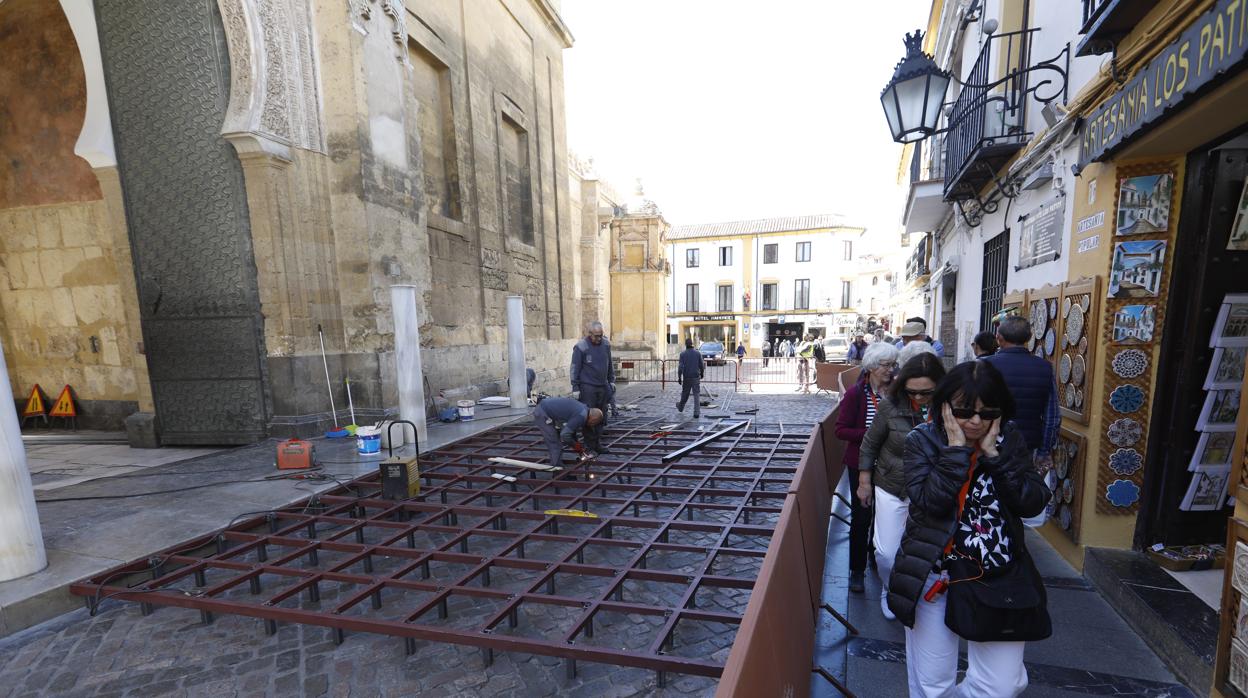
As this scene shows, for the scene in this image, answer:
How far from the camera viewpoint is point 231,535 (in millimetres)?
4227

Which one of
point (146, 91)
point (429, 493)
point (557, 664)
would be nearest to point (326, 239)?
point (146, 91)

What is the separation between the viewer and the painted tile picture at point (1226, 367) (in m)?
3.16

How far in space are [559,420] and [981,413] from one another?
4.93 metres

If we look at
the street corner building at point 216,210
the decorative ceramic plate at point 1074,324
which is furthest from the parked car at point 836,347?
the decorative ceramic plate at point 1074,324

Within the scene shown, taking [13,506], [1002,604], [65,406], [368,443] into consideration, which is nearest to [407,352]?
[368,443]

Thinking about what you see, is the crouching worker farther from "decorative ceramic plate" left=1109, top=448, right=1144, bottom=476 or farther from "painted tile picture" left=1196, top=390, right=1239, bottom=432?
"painted tile picture" left=1196, top=390, right=1239, bottom=432

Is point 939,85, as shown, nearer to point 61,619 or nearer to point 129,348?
point 61,619

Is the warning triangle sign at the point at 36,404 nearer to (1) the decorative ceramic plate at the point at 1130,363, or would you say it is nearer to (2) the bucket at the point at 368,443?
(2) the bucket at the point at 368,443

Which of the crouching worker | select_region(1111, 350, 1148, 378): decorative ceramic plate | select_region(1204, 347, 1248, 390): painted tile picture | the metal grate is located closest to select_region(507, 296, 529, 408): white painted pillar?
the crouching worker

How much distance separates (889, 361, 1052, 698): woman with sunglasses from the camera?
1933mm

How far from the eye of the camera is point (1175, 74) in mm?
2641

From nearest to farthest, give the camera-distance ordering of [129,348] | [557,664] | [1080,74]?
[557,664] < [1080,74] < [129,348]

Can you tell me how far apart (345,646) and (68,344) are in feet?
35.7

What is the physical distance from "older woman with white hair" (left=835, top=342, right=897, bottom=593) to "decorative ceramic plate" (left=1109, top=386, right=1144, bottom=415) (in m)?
1.62
